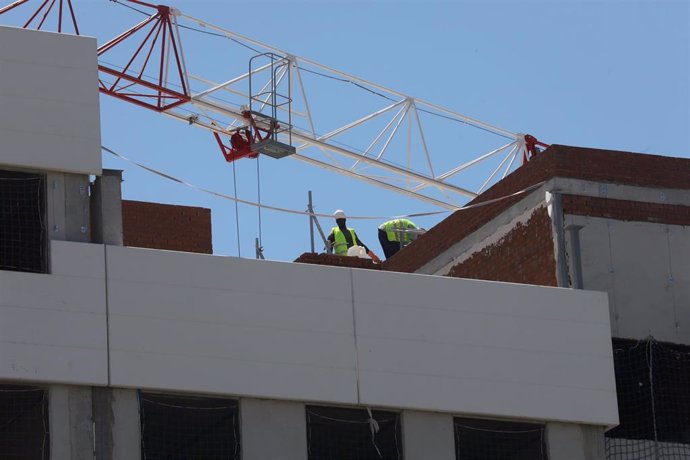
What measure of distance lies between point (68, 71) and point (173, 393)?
15.1 ft

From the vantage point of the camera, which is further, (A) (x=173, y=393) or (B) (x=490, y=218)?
(B) (x=490, y=218)

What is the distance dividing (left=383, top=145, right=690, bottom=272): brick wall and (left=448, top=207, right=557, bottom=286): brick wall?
56 cm

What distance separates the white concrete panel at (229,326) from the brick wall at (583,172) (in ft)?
18.0

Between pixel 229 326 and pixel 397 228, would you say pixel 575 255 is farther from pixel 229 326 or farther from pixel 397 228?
pixel 397 228

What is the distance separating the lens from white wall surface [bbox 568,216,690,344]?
90.1ft

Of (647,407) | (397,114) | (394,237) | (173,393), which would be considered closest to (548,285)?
(647,407)

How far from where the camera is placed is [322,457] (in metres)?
23.4

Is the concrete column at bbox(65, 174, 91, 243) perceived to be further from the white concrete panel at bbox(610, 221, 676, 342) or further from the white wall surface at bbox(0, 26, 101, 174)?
the white concrete panel at bbox(610, 221, 676, 342)

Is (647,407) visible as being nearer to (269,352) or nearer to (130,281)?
(269,352)

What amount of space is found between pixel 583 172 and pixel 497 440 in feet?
17.7

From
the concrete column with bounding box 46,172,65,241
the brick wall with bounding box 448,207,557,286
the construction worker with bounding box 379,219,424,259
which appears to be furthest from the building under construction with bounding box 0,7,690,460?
the construction worker with bounding box 379,219,424,259

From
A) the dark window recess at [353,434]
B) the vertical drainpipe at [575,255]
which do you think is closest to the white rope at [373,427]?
the dark window recess at [353,434]

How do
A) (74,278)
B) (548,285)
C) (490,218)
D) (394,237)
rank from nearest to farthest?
(74,278)
(548,285)
(490,218)
(394,237)

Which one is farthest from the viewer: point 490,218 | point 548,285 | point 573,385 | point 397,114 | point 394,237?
point 397,114
